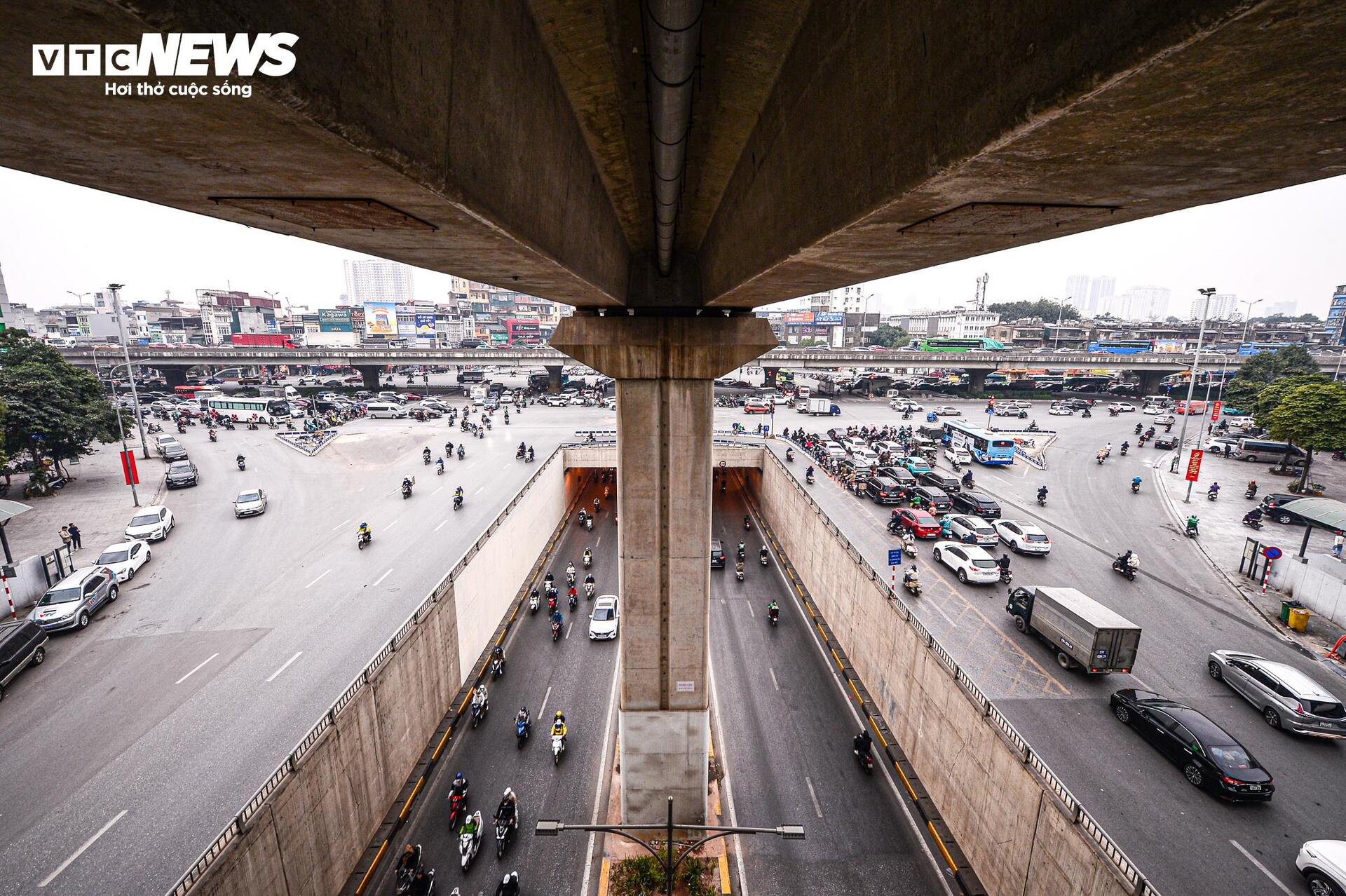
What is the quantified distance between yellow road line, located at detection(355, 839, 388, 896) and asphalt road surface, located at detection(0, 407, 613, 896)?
10.0 ft

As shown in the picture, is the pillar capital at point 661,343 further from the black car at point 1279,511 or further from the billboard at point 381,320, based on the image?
the billboard at point 381,320

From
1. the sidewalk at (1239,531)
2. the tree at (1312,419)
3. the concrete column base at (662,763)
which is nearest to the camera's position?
the concrete column base at (662,763)

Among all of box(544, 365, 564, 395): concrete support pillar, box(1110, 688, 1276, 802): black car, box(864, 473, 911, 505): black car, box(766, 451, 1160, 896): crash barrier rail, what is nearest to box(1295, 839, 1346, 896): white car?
box(1110, 688, 1276, 802): black car

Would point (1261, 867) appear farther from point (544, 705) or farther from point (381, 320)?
point (381, 320)

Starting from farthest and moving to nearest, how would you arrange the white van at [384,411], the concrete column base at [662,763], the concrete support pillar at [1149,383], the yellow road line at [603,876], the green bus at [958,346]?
1. the green bus at [958,346]
2. the concrete support pillar at [1149,383]
3. the white van at [384,411]
4. the concrete column base at [662,763]
5. the yellow road line at [603,876]

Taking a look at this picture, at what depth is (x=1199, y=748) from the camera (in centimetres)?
1231

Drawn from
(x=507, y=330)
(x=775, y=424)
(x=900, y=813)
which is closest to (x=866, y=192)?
(x=900, y=813)

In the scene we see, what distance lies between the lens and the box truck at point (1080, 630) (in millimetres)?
15367

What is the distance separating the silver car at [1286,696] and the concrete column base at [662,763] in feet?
47.4

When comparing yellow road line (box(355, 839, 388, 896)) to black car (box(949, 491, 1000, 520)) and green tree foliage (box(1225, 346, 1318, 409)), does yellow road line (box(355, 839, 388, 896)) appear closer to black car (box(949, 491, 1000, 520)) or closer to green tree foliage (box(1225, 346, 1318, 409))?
black car (box(949, 491, 1000, 520))

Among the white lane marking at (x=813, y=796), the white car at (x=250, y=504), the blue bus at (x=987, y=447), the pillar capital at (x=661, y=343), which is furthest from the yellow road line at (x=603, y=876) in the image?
the blue bus at (x=987, y=447)

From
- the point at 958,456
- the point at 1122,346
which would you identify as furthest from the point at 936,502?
the point at 1122,346

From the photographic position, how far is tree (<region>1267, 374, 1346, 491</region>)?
1232 inches

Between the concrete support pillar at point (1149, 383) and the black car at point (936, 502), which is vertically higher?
the concrete support pillar at point (1149, 383)
